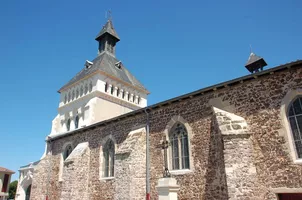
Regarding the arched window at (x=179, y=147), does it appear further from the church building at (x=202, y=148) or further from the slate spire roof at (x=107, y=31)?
the slate spire roof at (x=107, y=31)

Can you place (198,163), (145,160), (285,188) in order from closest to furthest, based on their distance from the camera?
(285,188) < (198,163) < (145,160)

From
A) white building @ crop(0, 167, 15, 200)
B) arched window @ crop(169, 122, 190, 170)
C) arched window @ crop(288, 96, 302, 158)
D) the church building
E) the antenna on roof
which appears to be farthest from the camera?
white building @ crop(0, 167, 15, 200)

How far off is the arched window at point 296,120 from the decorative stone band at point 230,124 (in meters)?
1.44

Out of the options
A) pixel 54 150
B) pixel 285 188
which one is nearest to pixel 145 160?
pixel 285 188

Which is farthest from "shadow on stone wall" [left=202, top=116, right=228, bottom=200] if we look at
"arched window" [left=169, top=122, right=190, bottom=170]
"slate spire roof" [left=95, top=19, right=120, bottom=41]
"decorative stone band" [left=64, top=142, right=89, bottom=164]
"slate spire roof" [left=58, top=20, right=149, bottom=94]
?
"slate spire roof" [left=95, top=19, right=120, bottom=41]

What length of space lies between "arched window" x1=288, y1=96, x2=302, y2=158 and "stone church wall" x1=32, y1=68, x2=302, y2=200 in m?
0.36

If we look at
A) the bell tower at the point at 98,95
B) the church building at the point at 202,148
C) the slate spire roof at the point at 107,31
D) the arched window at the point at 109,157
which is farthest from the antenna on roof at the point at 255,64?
the slate spire roof at the point at 107,31

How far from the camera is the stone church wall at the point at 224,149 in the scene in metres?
7.88

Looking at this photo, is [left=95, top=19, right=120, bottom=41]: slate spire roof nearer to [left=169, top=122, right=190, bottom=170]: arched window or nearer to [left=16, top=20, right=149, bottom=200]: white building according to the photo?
[left=16, top=20, right=149, bottom=200]: white building

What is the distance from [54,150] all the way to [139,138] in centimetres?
939

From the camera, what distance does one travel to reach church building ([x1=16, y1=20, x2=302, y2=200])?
7.93 metres

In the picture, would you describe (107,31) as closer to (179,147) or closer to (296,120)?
(179,147)

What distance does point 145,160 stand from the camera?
11648 mm

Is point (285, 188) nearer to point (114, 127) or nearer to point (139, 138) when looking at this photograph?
point (139, 138)
